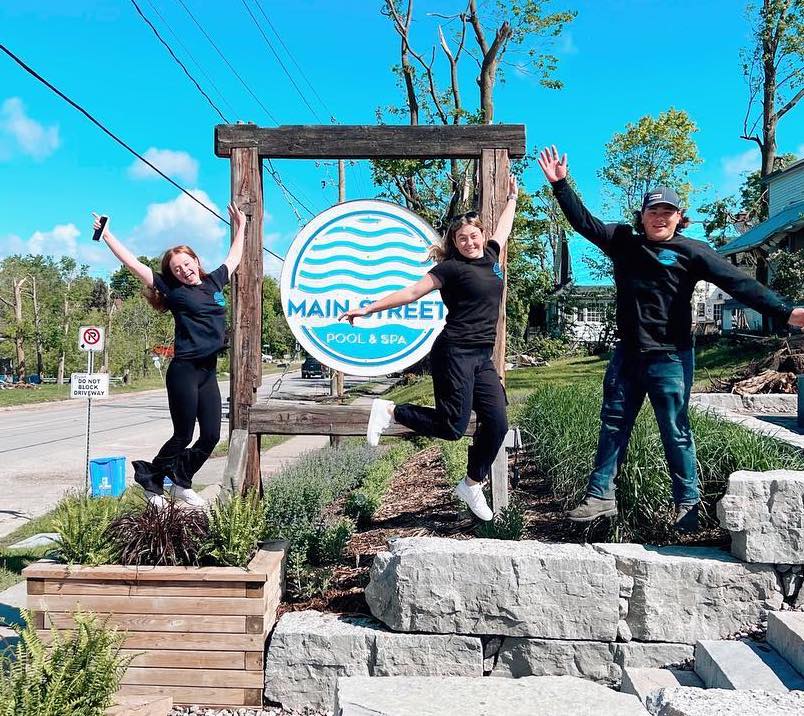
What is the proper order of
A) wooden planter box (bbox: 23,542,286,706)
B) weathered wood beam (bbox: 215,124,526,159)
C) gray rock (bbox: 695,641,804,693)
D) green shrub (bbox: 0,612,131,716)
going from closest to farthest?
1. green shrub (bbox: 0,612,131,716)
2. gray rock (bbox: 695,641,804,693)
3. wooden planter box (bbox: 23,542,286,706)
4. weathered wood beam (bbox: 215,124,526,159)

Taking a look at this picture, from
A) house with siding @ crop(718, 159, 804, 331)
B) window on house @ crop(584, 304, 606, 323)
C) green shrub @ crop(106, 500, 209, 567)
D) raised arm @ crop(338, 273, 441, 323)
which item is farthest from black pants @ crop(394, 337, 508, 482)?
window on house @ crop(584, 304, 606, 323)

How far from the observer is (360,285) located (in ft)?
15.2

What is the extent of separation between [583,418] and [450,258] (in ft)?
7.29

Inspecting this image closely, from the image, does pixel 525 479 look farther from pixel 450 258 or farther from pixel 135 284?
pixel 135 284

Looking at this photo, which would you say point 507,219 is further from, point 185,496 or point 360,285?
point 185,496

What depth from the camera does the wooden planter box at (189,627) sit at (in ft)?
11.7

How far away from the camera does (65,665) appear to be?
111 inches

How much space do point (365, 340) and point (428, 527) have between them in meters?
1.37

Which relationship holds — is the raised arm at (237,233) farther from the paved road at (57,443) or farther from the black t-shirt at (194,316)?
the paved road at (57,443)

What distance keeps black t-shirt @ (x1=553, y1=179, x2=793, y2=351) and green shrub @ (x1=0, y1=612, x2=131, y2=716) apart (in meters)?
2.97

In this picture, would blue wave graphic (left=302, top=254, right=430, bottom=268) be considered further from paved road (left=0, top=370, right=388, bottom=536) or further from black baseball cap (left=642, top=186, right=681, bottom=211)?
black baseball cap (left=642, top=186, right=681, bottom=211)

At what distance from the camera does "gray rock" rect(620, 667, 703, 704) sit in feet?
10.7

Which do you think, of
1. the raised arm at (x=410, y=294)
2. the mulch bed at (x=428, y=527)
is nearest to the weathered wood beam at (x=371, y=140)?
the raised arm at (x=410, y=294)

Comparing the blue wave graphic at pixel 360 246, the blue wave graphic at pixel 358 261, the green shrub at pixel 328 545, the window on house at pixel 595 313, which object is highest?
the window on house at pixel 595 313
